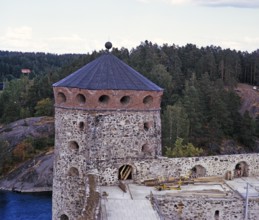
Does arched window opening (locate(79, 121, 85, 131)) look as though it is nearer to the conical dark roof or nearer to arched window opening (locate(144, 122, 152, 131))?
the conical dark roof

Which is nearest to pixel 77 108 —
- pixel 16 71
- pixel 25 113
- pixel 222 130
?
pixel 222 130

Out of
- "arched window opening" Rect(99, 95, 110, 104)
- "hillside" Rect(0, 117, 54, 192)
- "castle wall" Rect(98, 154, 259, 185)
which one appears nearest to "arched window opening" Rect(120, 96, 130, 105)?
"arched window opening" Rect(99, 95, 110, 104)

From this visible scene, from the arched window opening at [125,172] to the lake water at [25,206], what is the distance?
1571cm

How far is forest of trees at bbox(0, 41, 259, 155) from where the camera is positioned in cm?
4478

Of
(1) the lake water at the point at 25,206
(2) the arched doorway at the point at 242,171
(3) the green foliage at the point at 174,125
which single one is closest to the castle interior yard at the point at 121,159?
(2) the arched doorway at the point at 242,171

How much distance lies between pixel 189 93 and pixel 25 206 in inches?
851

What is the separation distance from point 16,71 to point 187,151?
93.0 metres

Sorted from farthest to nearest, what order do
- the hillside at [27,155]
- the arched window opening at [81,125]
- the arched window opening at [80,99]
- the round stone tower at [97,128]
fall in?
the hillside at [27,155] < the arched window opening at [80,99] < the arched window opening at [81,125] < the round stone tower at [97,128]

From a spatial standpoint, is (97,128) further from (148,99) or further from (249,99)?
(249,99)

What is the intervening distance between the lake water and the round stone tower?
15.5m

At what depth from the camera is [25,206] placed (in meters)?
34.1

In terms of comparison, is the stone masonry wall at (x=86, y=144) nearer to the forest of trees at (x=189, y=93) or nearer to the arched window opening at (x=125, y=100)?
the arched window opening at (x=125, y=100)

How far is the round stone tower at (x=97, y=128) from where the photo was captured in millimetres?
15719

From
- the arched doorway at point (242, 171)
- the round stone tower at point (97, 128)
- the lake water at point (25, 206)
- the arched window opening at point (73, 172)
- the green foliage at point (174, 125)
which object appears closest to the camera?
the round stone tower at point (97, 128)
